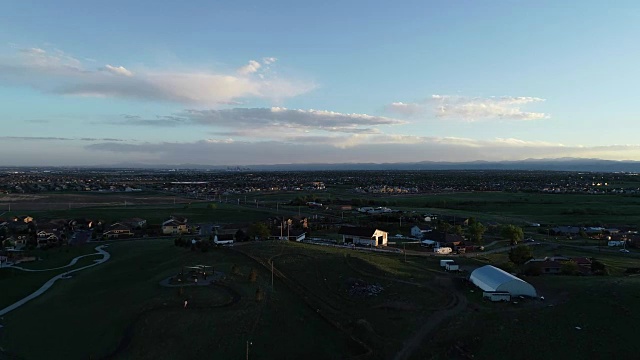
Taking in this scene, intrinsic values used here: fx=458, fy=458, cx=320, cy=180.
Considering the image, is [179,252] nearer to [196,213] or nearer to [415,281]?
[415,281]

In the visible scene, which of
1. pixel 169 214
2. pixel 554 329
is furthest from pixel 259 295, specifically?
pixel 169 214

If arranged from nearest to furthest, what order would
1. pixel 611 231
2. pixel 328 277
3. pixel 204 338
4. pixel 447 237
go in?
pixel 204 338, pixel 328 277, pixel 447 237, pixel 611 231

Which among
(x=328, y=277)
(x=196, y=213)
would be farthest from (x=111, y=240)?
(x=328, y=277)

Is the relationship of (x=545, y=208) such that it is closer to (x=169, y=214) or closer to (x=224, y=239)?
(x=224, y=239)

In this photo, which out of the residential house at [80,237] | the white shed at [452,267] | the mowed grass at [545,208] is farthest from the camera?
the mowed grass at [545,208]

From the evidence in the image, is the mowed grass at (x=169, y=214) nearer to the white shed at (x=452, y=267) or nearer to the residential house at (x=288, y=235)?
the residential house at (x=288, y=235)

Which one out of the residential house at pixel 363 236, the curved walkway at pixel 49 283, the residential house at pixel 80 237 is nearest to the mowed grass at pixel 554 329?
the residential house at pixel 363 236
